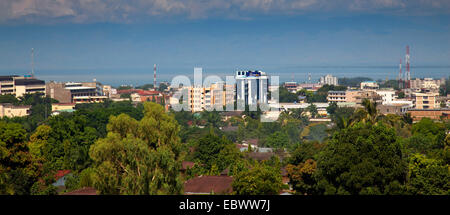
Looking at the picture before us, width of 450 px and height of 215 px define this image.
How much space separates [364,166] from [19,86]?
4051 centimetres

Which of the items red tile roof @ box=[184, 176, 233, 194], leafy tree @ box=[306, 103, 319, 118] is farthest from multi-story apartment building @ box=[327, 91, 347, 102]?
red tile roof @ box=[184, 176, 233, 194]

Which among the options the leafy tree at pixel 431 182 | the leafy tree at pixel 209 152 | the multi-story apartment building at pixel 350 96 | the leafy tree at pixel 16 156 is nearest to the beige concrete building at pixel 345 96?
the multi-story apartment building at pixel 350 96

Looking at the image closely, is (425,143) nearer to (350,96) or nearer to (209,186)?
(209,186)

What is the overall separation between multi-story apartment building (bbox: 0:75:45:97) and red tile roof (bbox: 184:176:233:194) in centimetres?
3516

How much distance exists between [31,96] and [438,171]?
36.3 m

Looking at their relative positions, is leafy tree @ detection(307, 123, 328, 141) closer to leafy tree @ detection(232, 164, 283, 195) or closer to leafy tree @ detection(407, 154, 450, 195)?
leafy tree @ detection(232, 164, 283, 195)

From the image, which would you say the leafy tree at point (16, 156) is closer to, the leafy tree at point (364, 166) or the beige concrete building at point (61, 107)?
the leafy tree at point (364, 166)

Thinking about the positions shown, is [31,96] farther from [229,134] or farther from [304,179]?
[304,179]

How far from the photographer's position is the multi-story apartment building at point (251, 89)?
35.9 meters

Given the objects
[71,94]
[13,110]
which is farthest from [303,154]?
[71,94]

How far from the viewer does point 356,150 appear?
7582 mm

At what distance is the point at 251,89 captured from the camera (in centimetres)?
3653
